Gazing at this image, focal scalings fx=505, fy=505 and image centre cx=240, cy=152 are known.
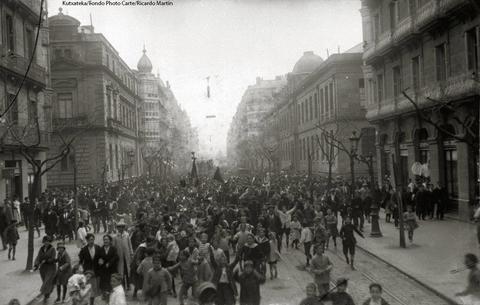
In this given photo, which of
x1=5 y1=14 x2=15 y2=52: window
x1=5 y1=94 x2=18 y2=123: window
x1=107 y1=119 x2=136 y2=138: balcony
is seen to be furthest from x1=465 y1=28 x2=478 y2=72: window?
x1=107 y1=119 x2=136 y2=138: balcony

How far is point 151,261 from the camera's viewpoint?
10.6 meters

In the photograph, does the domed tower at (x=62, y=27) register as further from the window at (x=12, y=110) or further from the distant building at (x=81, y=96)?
the window at (x=12, y=110)

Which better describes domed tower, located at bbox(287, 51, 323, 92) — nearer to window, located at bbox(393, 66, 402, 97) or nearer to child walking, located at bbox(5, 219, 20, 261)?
window, located at bbox(393, 66, 402, 97)

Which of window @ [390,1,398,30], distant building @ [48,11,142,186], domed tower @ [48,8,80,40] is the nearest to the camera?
window @ [390,1,398,30]

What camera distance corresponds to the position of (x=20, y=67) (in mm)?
27000

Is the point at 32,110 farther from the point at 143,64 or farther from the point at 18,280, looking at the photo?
the point at 143,64

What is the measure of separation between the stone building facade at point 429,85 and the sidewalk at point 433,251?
8.29 feet

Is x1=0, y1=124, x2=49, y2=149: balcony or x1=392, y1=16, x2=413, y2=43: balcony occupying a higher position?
x1=392, y1=16, x2=413, y2=43: balcony

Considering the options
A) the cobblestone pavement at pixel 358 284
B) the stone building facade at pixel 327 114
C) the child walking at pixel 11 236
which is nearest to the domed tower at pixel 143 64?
the stone building facade at pixel 327 114

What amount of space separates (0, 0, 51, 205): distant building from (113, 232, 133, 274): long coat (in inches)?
502

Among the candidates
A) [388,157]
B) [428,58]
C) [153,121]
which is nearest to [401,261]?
[428,58]

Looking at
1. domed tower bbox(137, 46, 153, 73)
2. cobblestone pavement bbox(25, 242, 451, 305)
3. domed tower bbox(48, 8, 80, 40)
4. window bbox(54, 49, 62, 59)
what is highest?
domed tower bbox(137, 46, 153, 73)

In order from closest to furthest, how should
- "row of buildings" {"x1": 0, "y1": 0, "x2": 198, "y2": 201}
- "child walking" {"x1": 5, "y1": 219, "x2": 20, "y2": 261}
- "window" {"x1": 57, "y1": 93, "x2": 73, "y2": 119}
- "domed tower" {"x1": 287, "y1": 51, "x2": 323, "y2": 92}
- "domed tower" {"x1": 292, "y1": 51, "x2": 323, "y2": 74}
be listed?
"child walking" {"x1": 5, "y1": 219, "x2": 20, "y2": 261} → "row of buildings" {"x1": 0, "y1": 0, "x2": 198, "y2": 201} → "window" {"x1": 57, "y1": 93, "x2": 73, "y2": 119} → "domed tower" {"x1": 287, "y1": 51, "x2": 323, "y2": 92} → "domed tower" {"x1": 292, "y1": 51, "x2": 323, "y2": 74}

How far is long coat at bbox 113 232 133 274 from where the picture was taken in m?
12.3
